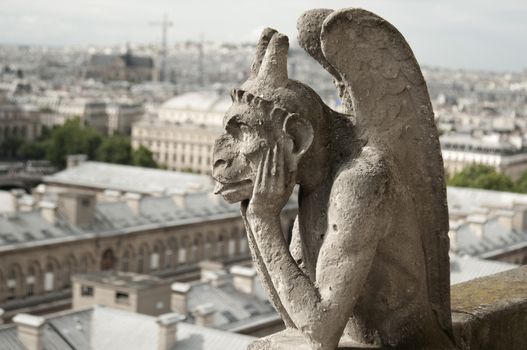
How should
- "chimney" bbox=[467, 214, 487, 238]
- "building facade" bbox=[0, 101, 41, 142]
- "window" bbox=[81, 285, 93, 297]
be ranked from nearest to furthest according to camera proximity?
"window" bbox=[81, 285, 93, 297]
"chimney" bbox=[467, 214, 487, 238]
"building facade" bbox=[0, 101, 41, 142]

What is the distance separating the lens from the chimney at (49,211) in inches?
1962

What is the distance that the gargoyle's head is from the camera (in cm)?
610

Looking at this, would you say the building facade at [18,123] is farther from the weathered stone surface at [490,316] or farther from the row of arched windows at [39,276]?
the weathered stone surface at [490,316]

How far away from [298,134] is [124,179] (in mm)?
69920

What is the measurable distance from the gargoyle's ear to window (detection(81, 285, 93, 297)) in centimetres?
3305

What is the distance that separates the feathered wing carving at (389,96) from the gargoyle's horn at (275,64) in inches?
8.3

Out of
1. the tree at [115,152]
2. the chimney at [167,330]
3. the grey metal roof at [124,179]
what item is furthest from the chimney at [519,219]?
the tree at [115,152]

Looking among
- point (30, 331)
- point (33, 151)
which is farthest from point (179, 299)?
point (33, 151)

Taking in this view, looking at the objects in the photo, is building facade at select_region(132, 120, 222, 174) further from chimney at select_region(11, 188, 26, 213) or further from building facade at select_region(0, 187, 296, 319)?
chimney at select_region(11, 188, 26, 213)

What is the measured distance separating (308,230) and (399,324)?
0.78 metres

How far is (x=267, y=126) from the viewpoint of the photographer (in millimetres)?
6105

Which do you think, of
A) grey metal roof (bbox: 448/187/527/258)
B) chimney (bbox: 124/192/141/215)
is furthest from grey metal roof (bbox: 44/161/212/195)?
grey metal roof (bbox: 448/187/527/258)

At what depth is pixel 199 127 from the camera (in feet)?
452

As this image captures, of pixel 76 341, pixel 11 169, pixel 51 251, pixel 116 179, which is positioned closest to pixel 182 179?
pixel 116 179
